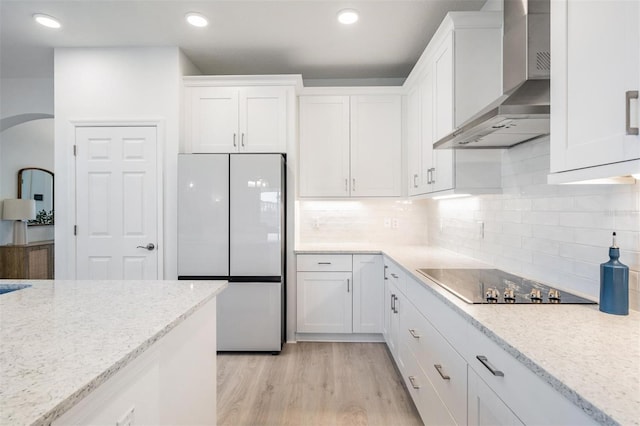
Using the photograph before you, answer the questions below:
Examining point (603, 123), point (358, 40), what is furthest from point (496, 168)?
point (358, 40)

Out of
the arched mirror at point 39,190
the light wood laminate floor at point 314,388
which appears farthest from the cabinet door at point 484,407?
the arched mirror at point 39,190

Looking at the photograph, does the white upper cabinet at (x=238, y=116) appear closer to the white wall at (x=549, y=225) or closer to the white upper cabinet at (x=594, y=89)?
the white wall at (x=549, y=225)

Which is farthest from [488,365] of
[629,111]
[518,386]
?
[629,111]

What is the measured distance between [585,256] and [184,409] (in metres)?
1.81

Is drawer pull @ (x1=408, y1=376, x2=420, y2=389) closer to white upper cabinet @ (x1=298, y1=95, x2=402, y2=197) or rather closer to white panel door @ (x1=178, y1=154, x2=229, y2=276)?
white panel door @ (x1=178, y1=154, x2=229, y2=276)

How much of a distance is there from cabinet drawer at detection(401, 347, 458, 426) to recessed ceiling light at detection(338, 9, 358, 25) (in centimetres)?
245

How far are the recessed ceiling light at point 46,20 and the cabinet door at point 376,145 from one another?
2.59 m

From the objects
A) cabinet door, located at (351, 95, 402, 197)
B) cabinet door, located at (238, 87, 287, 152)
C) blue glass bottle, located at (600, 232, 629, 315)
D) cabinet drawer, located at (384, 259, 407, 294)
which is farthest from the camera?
cabinet door, located at (351, 95, 402, 197)

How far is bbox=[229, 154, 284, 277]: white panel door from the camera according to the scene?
2967 millimetres

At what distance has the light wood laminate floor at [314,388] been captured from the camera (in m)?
2.10

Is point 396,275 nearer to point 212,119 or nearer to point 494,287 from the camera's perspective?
point 494,287

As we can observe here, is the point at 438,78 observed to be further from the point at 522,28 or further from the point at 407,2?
the point at 522,28

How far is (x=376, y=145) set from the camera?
3496 mm

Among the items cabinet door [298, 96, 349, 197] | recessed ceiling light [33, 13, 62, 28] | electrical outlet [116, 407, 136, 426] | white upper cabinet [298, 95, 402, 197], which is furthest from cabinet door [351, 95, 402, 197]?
electrical outlet [116, 407, 136, 426]
